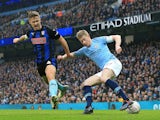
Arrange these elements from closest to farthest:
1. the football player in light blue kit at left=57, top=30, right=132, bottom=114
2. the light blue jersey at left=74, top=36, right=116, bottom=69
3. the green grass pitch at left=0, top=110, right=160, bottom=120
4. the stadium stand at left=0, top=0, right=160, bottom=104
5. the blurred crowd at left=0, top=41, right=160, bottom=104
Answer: the green grass pitch at left=0, top=110, right=160, bottom=120 → the football player in light blue kit at left=57, top=30, right=132, bottom=114 → the light blue jersey at left=74, top=36, right=116, bottom=69 → the blurred crowd at left=0, top=41, right=160, bottom=104 → the stadium stand at left=0, top=0, right=160, bottom=104

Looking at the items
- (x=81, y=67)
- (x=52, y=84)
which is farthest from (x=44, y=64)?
(x=81, y=67)

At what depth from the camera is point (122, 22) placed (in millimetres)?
27719

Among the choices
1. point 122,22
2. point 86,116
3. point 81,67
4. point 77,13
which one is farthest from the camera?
point 77,13

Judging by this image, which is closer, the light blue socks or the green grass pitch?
the green grass pitch

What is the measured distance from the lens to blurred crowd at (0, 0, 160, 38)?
28031mm

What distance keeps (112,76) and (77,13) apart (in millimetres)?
25362

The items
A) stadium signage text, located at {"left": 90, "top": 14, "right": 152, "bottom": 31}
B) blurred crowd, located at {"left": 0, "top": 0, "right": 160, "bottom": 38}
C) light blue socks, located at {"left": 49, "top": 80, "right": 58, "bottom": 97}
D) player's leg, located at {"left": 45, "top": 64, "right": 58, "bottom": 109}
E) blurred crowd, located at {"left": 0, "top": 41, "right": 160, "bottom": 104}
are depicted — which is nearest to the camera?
player's leg, located at {"left": 45, "top": 64, "right": 58, "bottom": 109}

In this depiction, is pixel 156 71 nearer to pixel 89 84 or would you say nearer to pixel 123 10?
pixel 123 10

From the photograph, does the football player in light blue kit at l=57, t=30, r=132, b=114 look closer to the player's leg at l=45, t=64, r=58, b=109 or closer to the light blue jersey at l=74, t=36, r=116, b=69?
the light blue jersey at l=74, t=36, r=116, b=69

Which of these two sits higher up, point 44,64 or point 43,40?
point 43,40

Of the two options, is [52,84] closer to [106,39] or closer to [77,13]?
[106,39]

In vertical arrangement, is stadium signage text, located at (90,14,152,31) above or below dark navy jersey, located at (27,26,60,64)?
above

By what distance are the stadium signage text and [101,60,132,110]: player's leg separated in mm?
17110

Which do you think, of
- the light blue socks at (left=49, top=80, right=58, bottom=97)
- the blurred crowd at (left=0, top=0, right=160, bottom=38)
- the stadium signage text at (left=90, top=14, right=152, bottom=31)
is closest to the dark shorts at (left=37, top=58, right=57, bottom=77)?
the light blue socks at (left=49, top=80, right=58, bottom=97)
